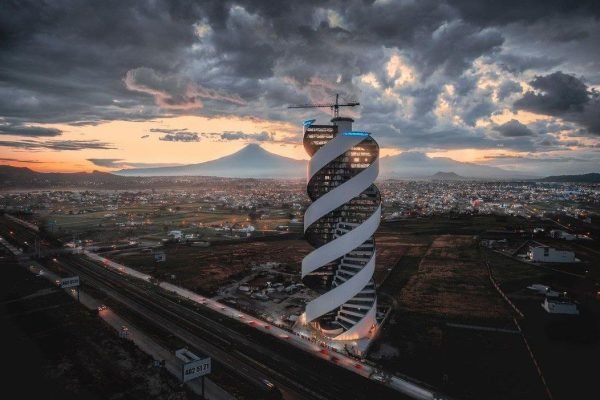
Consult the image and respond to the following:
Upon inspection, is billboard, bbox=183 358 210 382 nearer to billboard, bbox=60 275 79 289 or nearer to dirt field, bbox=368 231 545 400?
dirt field, bbox=368 231 545 400

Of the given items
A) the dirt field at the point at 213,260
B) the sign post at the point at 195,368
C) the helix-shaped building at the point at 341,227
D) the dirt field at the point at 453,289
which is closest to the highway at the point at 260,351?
the sign post at the point at 195,368

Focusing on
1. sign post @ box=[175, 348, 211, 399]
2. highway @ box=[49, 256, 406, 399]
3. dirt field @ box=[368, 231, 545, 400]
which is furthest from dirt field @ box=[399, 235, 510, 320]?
sign post @ box=[175, 348, 211, 399]

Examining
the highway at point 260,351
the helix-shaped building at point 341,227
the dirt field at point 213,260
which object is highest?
the helix-shaped building at point 341,227

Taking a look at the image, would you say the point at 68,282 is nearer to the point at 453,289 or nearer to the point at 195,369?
the point at 195,369

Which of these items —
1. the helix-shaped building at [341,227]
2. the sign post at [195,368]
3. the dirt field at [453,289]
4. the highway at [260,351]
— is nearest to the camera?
the sign post at [195,368]

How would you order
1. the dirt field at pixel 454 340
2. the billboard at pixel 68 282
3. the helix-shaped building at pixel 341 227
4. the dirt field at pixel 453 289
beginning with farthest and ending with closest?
the billboard at pixel 68 282 < the dirt field at pixel 453 289 < the helix-shaped building at pixel 341 227 < the dirt field at pixel 454 340

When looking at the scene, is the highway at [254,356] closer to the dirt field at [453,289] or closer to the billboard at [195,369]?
the billboard at [195,369]

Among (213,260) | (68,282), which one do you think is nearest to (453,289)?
(213,260)

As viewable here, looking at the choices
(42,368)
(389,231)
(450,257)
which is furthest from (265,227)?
(42,368)
